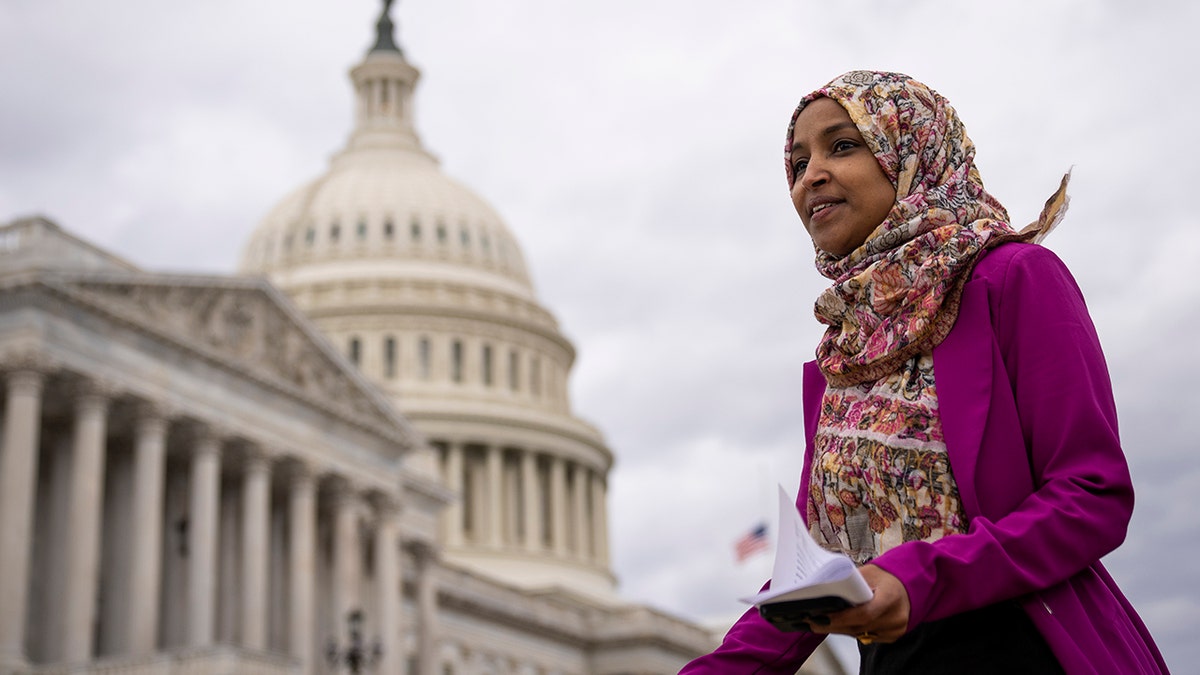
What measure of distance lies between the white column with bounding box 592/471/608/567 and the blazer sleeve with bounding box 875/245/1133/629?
92799 millimetres

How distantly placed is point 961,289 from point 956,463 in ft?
1.39

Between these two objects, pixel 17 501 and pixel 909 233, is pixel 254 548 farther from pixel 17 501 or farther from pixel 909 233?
pixel 909 233

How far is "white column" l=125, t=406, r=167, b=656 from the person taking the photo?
1604 inches

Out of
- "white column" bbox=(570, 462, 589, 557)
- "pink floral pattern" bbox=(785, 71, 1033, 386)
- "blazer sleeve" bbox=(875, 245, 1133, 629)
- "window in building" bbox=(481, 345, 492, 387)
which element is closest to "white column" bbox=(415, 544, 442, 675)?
"white column" bbox=(570, 462, 589, 557)

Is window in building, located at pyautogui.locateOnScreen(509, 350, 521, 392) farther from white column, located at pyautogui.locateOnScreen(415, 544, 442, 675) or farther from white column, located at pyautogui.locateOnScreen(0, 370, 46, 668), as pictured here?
white column, located at pyautogui.locateOnScreen(0, 370, 46, 668)

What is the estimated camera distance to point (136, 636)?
133 feet

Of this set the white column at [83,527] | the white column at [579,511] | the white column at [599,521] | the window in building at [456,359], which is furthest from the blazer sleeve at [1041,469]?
the white column at [599,521]

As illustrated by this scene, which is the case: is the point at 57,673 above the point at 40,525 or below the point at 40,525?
below

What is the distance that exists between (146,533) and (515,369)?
179ft

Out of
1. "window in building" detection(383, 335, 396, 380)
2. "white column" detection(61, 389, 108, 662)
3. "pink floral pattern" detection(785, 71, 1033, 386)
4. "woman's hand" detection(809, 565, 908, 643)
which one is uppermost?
"window in building" detection(383, 335, 396, 380)

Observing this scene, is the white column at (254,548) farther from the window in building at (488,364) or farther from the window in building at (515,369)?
the window in building at (515,369)

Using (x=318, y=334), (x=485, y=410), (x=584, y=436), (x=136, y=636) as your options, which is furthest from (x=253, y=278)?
(x=584, y=436)

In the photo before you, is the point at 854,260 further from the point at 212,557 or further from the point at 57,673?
the point at 212,557

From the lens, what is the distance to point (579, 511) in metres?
94.8
